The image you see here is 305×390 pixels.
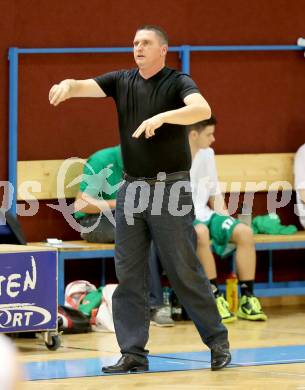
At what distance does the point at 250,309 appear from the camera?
685cm

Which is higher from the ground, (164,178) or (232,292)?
(164,178)

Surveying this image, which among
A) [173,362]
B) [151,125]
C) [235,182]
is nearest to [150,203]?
[151,125]

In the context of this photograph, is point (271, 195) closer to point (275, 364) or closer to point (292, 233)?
point (292, 233)

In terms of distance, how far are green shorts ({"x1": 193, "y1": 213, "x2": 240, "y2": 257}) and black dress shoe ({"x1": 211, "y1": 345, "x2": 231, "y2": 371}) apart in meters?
2.34

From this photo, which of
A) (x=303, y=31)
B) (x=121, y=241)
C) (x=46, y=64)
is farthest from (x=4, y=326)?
(x=303, y=31)

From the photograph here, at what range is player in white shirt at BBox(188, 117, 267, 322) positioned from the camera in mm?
6820

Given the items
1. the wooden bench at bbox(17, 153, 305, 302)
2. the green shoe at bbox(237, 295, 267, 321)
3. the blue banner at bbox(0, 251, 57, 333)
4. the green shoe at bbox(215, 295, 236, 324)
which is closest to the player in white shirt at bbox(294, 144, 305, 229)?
the wooden bench at bbox(17, 153, 305, 302)

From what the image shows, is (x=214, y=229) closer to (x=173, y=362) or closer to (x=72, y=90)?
(x=173, y=362)

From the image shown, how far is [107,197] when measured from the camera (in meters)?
6.90

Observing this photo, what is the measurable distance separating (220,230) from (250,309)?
0.66 m

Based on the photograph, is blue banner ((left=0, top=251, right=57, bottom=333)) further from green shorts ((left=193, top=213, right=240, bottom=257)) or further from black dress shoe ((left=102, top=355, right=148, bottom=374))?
green shorts ((left=193, top=213, right=240, bottom=257))

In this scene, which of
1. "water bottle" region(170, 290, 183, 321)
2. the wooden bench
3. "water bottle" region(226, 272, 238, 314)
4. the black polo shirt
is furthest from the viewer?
"water bottle" region(226, 272, 238, 314)

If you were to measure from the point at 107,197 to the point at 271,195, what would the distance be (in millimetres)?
1726

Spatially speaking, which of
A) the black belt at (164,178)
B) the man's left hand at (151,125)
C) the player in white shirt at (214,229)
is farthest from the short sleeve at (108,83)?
the player in white shirt at (214,229)
